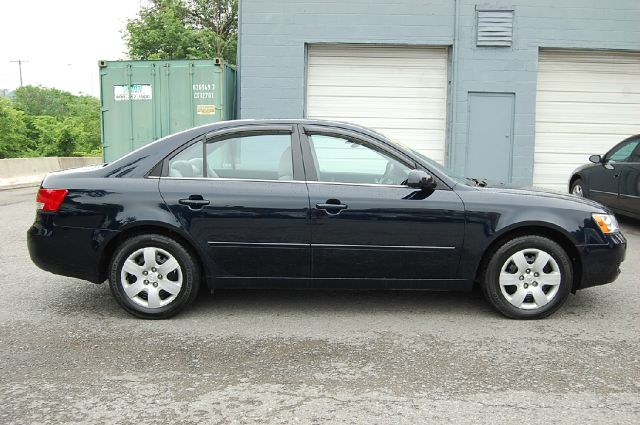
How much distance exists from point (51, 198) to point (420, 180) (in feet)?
9.44

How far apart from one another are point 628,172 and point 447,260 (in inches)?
224

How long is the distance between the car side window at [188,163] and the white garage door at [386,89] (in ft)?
27.4

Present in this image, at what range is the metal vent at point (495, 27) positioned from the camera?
40.9 feet

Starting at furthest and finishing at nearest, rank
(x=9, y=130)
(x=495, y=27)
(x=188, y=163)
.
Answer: (x=9, y=130) < (x=495, y=27) < (x=188, y=163)

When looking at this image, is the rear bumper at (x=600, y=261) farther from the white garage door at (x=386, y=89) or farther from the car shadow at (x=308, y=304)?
the white garage door at (x=386, y=89)

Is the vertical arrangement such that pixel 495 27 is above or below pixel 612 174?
above

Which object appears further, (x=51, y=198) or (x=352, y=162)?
(x=352, y=162)

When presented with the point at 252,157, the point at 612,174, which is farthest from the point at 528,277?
the point at 612,174

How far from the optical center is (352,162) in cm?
489

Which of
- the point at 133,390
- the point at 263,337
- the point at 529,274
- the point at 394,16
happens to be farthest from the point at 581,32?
the point at 133,390

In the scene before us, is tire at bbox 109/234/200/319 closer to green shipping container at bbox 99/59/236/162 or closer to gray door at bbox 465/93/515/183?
green shipping container at bbox 99/59/236/162

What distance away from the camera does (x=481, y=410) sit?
10.6 ft

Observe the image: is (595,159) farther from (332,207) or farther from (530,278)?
(332,207)

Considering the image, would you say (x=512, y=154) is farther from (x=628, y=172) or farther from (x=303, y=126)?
(x=303, y=126)
